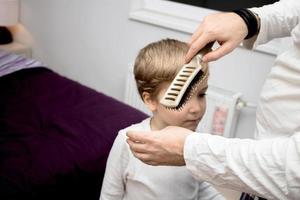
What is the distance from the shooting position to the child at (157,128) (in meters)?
1.06

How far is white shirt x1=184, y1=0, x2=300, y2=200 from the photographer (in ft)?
2.21

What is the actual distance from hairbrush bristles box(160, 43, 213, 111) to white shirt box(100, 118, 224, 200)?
30 cm

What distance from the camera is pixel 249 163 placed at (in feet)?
2.29

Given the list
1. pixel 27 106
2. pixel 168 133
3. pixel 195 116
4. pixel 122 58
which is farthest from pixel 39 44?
pixel 168 133

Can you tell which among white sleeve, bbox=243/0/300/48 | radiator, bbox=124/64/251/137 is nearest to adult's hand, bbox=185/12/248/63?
white sleeve, bbox=243/0/300/48

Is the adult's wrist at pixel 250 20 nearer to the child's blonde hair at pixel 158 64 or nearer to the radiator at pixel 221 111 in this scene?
the child's blonde hair at pixel 158 64

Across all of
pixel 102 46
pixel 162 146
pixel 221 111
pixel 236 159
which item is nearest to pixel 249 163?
pixel 236 159

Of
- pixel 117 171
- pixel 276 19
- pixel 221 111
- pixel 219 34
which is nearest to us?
pixel 219 34

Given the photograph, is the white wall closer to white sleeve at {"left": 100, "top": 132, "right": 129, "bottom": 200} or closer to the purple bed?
the purple bed

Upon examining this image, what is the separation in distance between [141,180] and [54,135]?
26.3 inches

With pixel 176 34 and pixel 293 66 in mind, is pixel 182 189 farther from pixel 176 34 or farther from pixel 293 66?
pixel 176 34

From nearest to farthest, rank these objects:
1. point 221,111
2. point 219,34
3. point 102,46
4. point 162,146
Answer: point 162,146
point 219,34
point 221,111
point 102,46

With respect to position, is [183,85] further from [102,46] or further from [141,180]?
[102,46]

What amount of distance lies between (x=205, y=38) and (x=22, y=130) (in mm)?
1049
